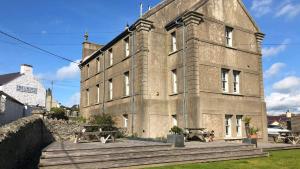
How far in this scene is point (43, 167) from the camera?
1090 cm

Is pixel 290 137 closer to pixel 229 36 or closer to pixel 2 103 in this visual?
pixel 229 36

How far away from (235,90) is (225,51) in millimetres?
3239

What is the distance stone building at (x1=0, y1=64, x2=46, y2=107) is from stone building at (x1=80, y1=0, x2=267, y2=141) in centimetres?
1989

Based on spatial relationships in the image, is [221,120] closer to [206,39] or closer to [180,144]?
[206,39]

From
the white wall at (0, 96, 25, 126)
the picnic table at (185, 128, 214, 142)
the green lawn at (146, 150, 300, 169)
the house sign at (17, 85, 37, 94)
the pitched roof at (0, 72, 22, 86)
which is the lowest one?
the green lawn at (146, 150, 300, 169)

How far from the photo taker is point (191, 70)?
2261 centimetres

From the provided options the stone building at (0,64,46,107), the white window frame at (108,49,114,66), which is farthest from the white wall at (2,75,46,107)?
the white window frame at (108,49,114,66)

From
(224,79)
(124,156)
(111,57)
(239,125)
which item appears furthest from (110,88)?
(124,156)

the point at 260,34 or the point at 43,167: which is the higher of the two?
the point at 260,34

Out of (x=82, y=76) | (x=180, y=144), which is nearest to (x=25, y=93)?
(x=82, y=76)

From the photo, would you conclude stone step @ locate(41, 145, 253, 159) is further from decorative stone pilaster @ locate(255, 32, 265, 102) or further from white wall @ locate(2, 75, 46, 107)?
white wall @ locate(2, 75, 46, 107)

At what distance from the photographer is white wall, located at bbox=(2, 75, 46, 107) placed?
135 feet

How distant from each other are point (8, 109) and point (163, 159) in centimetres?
2179

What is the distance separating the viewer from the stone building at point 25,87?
41.5 metres
